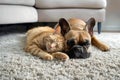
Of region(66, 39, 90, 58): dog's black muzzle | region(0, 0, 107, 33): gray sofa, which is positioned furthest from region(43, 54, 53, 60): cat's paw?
region(0, 0, 107, 33): gray sofa

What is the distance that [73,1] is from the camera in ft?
6.96

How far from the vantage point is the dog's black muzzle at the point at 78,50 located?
1.08m

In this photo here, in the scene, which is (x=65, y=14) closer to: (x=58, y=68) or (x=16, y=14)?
(x=16, y=14)

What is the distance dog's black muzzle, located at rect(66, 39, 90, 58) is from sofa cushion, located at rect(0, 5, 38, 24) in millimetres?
866

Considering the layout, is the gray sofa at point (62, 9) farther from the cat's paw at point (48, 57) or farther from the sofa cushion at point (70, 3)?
the cat's paw at point (48, 57)

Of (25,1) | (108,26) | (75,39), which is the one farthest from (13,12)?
(108,26)

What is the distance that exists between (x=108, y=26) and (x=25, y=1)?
1.25m

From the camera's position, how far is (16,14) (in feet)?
6.14

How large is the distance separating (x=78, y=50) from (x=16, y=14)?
0.98 meters

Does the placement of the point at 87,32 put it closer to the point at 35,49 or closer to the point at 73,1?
the point at 35,49

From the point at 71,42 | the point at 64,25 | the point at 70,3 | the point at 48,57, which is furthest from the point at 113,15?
the point at 48,57

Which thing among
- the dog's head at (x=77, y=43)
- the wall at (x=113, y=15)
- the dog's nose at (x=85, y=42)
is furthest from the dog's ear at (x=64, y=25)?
the wall at (x=113, y=15)

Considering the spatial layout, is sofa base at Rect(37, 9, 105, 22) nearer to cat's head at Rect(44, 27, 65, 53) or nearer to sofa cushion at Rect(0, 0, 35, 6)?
sofa cushion at Rect(0, 0, 35, 6)

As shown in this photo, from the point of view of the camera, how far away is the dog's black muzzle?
3.53 feet
